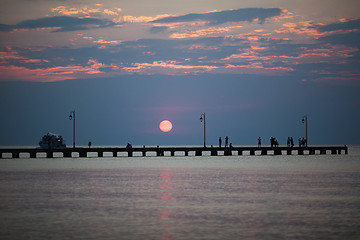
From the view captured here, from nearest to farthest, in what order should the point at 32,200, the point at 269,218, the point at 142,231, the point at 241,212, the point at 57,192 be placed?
the point at 142,231 → the point at 269,218 → the point at 241,212 → the point at 32,200 → the point at 57,192

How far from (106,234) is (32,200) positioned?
11745 mm

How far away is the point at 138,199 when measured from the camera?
30781mm

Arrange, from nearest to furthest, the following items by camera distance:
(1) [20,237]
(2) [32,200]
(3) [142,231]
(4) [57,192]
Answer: (1) [20,237] < (3) [142,231] < (2) [32,200] < (4) [57,192]

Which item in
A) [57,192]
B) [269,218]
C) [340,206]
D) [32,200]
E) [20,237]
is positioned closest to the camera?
[20,237]

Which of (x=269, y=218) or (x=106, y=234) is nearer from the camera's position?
(x=106, y=234)

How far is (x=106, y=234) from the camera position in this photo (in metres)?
19.8

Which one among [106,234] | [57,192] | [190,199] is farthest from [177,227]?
[57,192]

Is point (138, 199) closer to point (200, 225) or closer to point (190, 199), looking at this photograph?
point (190, 199)

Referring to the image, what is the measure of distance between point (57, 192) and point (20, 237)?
52.3 ft

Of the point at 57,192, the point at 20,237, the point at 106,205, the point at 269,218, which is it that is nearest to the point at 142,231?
the point at 20,237

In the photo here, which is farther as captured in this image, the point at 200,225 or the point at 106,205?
the point at 106,205

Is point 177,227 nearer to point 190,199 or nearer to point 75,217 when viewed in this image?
point 75,217

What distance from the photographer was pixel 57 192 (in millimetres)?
35000

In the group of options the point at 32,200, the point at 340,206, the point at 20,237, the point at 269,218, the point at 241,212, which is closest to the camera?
the point at 20,237
